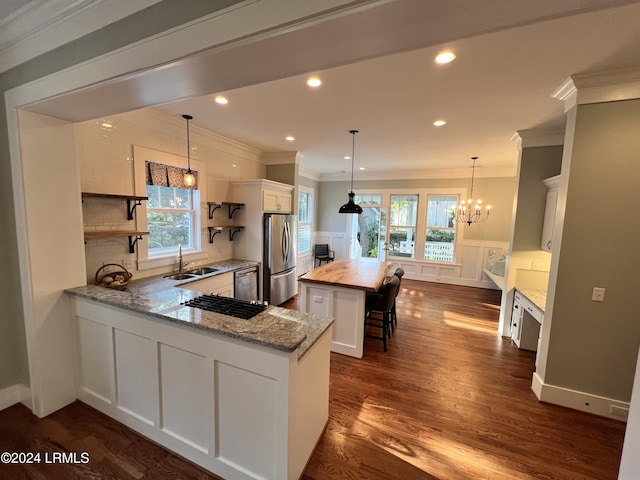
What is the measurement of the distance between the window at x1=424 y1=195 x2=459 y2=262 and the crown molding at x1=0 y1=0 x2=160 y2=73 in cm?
646

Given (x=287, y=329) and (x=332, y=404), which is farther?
(x=332, y=404)

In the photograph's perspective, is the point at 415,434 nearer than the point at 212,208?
Yes

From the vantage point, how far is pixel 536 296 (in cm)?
309

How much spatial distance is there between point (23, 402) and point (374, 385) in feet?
9.95

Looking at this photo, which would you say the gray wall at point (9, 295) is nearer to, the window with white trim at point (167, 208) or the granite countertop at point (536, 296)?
the window with white trim at point (167, 208)

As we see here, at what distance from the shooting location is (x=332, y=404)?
2.27 meters

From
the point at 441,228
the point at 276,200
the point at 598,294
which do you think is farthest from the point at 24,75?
the point at 441,228

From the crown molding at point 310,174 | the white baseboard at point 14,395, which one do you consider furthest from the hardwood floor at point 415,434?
the crown molding at point 310,174

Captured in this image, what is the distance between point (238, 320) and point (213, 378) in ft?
1.12

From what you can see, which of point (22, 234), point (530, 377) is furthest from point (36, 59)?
point (530, 377)

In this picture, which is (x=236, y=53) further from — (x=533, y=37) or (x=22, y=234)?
(x=22, y=234)

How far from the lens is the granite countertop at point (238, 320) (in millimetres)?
1355

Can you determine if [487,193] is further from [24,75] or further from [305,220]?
[24,75]

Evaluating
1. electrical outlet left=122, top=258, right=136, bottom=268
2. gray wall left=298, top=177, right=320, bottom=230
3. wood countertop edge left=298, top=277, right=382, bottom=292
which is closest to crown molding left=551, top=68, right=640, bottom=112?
wood countertop edge left=298, top=277, right=382, bottom=292
